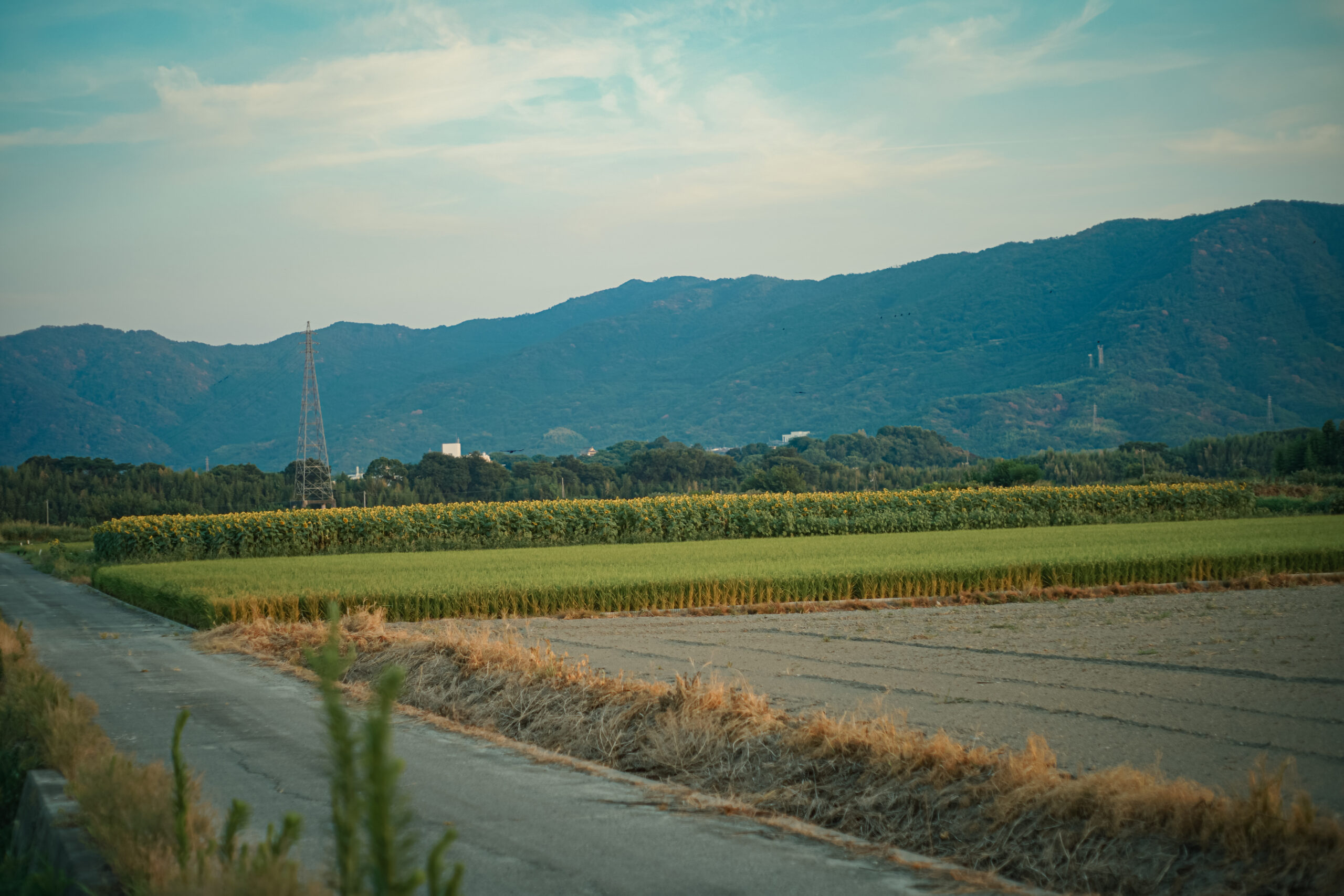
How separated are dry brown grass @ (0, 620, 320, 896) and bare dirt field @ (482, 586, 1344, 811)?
5.03 metres

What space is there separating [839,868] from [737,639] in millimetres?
10196

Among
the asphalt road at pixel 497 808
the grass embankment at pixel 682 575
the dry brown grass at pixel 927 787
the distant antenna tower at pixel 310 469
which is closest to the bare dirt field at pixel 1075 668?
the dry brown grass at pixel 927 787

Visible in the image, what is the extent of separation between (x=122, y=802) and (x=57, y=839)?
615 millimetres

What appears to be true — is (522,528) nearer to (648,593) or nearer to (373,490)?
(648,593)

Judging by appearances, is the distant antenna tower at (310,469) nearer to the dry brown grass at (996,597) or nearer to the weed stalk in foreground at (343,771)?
the dry brown grass at (996,597)

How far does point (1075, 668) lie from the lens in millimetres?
11836

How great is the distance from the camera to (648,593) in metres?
20.2

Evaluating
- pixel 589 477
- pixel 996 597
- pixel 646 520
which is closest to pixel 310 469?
pixel 589 477

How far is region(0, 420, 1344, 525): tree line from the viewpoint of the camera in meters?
78.9

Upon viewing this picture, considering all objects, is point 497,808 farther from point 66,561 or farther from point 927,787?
point 66,561

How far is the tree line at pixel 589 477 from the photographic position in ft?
259

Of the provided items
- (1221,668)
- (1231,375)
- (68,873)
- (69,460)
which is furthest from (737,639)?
Result: (1231,375)

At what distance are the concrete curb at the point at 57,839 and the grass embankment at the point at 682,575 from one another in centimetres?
1183

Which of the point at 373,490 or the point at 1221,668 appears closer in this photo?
the point at 1221,668
